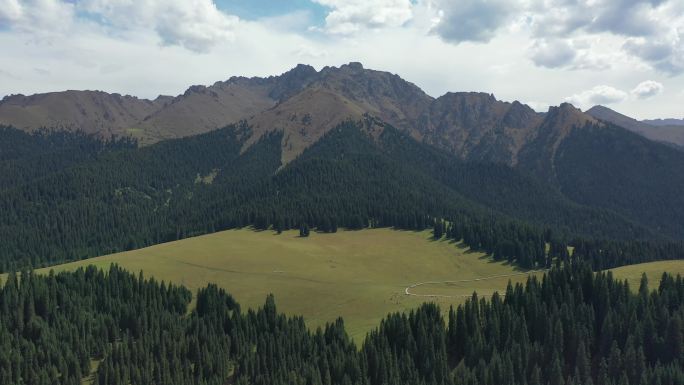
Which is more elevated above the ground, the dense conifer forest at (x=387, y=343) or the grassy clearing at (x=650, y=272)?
the grassy clearing at (x=650, y=272)

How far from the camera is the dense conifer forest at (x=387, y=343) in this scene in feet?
356

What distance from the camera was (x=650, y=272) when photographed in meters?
156

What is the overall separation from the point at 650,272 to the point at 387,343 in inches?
3301

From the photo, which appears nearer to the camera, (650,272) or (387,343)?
(387,343)

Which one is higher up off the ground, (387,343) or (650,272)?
(650,272)

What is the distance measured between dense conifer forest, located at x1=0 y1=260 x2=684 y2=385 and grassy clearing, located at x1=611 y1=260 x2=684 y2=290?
12.7m

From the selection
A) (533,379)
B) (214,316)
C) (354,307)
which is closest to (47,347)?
(214,316)

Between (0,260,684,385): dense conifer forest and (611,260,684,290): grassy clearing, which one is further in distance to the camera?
(611,260,684,290): grassy clearing

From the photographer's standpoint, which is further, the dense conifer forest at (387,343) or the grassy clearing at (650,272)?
the grassy clearing at (650,272)

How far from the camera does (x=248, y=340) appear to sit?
5605 inches

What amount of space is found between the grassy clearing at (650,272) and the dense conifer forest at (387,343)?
41.5 ft

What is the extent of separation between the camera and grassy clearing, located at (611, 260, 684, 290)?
146 metres

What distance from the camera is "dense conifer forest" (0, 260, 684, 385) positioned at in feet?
356

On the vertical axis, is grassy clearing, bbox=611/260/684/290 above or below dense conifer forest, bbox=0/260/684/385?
above
